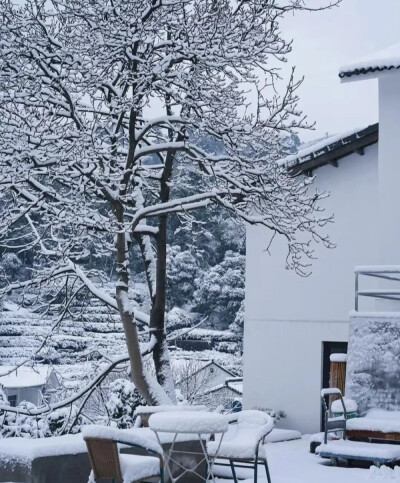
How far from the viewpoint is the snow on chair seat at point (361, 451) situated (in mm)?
9805

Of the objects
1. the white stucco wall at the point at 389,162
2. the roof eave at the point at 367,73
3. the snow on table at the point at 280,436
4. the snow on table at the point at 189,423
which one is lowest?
the snow on table at the point at 280,436

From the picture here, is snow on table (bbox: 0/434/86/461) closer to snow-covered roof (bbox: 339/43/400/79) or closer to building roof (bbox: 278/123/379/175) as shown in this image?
snow-covered roof (bbox: 339/43/400/79)

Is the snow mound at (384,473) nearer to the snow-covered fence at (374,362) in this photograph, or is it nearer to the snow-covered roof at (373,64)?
the snow-covered fence at (374,362)

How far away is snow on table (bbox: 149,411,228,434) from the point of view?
6.31 m

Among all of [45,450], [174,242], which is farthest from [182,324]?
[45,450]

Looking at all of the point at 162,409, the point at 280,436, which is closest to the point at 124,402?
→ the point at 280,436

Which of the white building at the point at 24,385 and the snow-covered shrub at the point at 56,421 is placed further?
the white building at the point at 24,385

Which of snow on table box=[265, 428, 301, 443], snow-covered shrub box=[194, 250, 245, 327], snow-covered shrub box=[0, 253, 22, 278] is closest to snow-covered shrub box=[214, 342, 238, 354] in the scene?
snow-covered shrub box=[194, 250, 245, 327]

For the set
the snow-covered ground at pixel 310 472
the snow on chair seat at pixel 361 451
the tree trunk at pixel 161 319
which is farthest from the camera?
the tree trunk at pixel 161 319

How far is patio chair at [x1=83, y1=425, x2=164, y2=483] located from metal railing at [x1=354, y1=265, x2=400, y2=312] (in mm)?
6675

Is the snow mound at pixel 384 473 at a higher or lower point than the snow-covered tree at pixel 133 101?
lower

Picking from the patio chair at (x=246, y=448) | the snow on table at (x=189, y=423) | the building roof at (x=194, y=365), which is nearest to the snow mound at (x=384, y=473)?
the patio chair at (x=246, y=448)

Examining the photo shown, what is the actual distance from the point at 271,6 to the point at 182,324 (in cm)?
2470

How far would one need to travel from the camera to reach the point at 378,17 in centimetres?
2075
